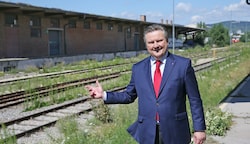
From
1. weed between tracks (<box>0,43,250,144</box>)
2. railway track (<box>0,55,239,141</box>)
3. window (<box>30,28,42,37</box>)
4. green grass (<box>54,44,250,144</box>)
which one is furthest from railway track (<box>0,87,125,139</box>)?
window (<box>30,28,42,37</box>)

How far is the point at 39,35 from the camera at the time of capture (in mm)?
32844

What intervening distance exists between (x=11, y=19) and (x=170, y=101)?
2818cm

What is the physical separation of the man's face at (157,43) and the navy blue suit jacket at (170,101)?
11cm

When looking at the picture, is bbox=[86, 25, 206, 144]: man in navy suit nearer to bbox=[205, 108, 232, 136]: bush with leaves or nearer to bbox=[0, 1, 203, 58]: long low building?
bbox=[205, 108, 232, 136]: bush with leaves

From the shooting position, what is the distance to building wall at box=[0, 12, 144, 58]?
29072 millimetres

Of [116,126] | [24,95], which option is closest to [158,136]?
[116,126]

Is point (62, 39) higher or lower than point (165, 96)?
higher

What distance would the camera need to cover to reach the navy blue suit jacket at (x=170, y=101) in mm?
3277

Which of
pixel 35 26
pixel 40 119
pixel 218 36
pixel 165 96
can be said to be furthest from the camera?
pixel 218 36

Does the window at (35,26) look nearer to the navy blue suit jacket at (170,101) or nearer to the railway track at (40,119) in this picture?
the railway track at (40,119)

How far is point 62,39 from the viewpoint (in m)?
36.4

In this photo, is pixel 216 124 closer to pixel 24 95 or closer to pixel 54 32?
pixel 24 95

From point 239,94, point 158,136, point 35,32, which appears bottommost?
point 239,94

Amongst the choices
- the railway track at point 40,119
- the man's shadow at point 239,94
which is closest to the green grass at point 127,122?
the man's shadow at point 239,94
